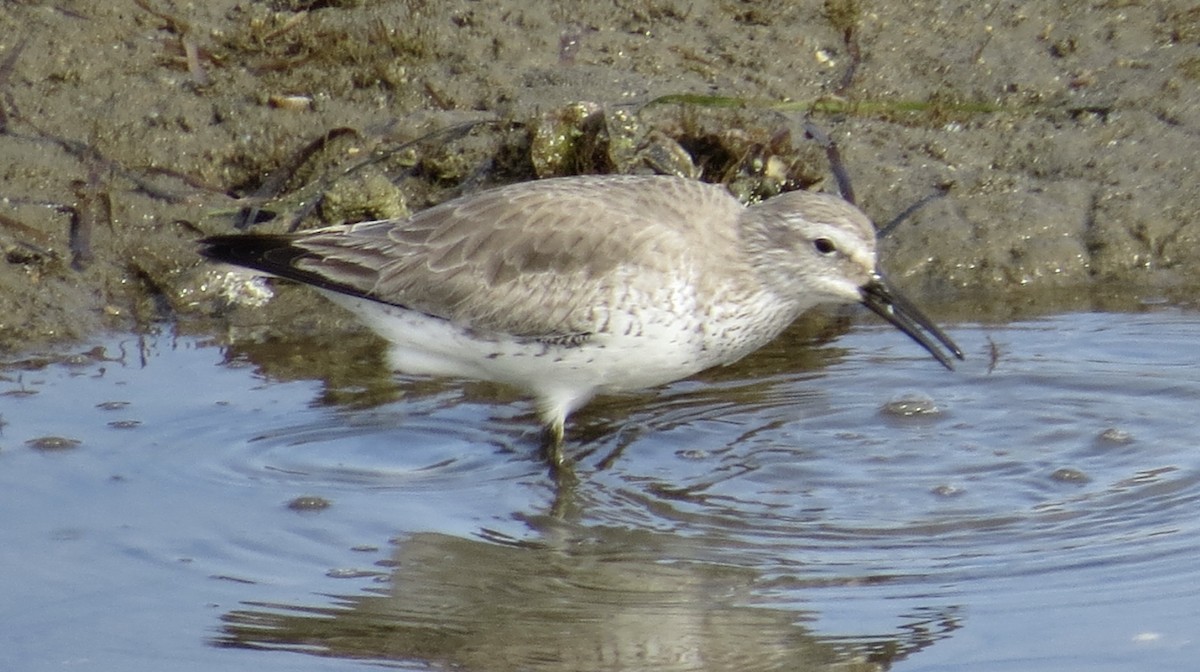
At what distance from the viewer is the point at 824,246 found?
7.10m

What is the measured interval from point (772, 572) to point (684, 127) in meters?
3.90

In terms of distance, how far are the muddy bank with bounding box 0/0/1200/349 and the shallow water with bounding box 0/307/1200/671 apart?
673mm

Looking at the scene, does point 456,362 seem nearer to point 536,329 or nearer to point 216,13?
point 536,329

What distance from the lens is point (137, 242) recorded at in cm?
895

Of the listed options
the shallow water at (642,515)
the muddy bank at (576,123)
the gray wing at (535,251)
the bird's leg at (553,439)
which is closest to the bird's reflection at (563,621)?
the shallow water at (642,515)

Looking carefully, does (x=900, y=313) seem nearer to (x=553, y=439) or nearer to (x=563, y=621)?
(x=553, y=439)

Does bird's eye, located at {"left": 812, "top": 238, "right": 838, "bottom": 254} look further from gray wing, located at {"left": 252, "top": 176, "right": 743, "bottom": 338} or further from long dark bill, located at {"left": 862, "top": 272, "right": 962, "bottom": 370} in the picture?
gray wing, located at {"left": 252, "top": 176, "right": 743, "bottom": 338}

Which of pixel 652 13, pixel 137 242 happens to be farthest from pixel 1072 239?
pixel 137 242

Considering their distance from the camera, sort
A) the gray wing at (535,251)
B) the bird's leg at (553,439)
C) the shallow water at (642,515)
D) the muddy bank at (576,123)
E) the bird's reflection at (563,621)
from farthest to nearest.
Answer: the muddy bank at (576,123) → the bird's leg at (553,439) → the gray wing at (535,251) → the shallow water at (642,515) → the bird's reflection at (563,621)

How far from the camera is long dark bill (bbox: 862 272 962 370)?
23.1 ft

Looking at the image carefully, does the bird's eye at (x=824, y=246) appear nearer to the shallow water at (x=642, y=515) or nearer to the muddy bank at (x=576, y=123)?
the shallow water at (x=642, y=515)

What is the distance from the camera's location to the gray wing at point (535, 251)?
22.9 feet

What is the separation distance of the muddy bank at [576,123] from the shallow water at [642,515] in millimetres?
673

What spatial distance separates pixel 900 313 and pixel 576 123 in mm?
2467
